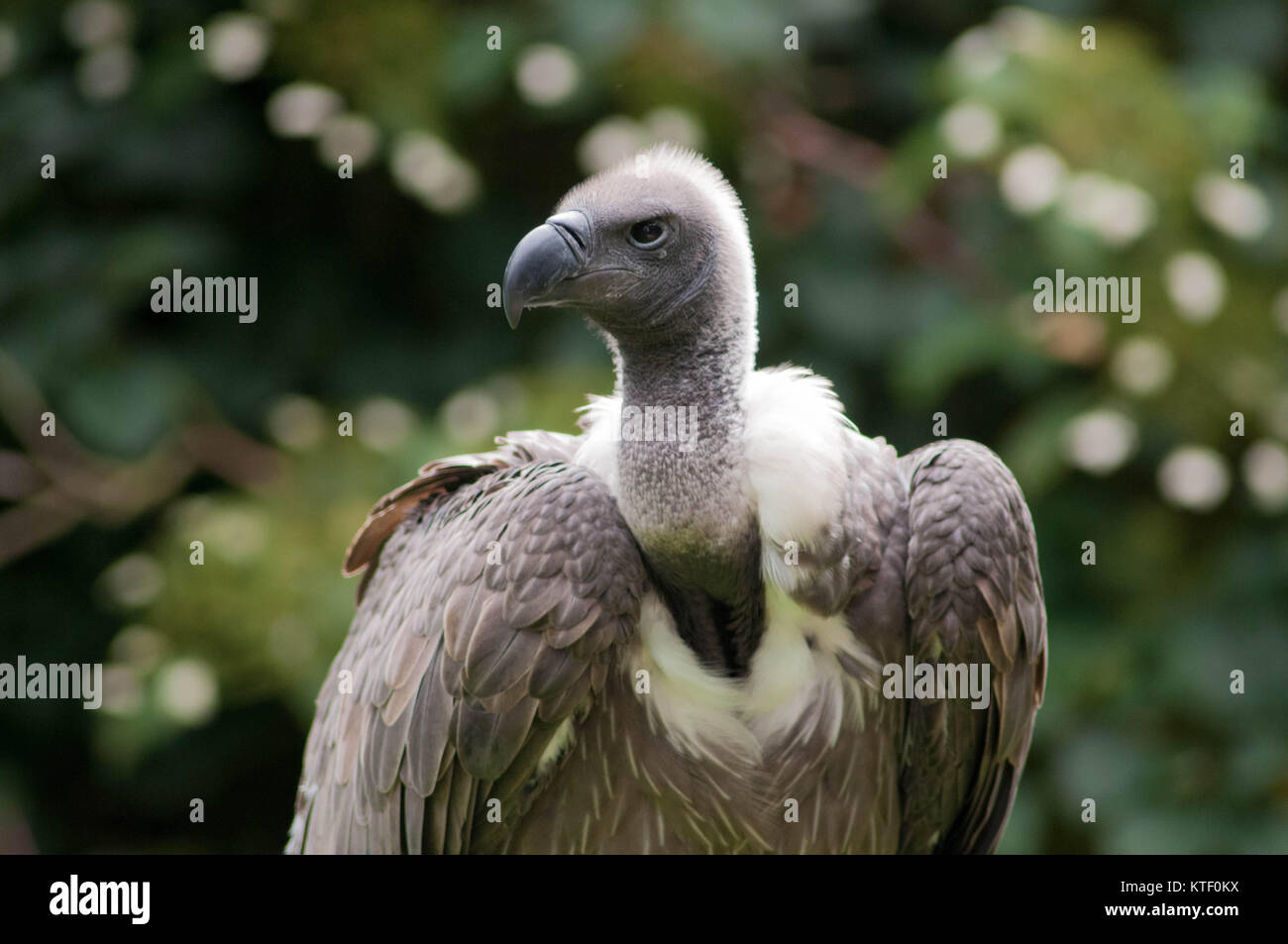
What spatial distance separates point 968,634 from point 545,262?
111 centimetres

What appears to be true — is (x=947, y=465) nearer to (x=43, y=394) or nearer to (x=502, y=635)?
(x=502, y=635)

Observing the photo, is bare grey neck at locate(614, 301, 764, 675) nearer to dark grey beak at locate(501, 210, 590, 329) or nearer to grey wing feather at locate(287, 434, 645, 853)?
grey wing feather at locate(287, 434, 645, 853)

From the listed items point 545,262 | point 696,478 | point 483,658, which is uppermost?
point 545,262

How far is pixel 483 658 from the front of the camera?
9.72 feet

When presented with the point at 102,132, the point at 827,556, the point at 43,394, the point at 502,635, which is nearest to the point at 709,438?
the point at 827,556

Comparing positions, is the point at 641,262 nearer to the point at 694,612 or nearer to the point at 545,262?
the point at 545,262

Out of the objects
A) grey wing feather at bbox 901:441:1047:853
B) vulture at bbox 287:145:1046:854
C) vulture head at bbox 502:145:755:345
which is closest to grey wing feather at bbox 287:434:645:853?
vulture at bbox 287:145:1046:854

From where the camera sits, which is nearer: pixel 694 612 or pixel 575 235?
pixel 575 235

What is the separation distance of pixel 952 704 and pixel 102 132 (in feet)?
14.3

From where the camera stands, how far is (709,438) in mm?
2949

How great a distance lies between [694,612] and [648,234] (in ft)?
2.46

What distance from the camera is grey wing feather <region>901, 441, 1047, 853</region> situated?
3.06 m

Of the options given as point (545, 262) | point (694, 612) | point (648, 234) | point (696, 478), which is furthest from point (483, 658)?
point (648, 234)

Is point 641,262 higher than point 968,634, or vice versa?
point 641,262
